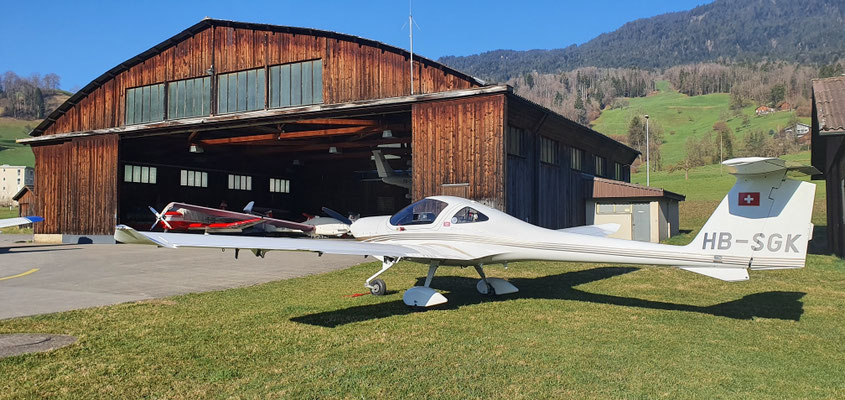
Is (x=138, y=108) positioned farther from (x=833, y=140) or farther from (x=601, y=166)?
(x=833, y=140)

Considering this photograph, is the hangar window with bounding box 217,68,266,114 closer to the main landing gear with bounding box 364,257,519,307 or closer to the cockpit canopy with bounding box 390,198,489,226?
the cockpit canopy with bounding box 390,198,489,226

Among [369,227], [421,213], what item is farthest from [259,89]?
[421,213]

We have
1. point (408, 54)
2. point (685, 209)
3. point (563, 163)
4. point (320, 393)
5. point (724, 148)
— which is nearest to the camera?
point (320, 393)

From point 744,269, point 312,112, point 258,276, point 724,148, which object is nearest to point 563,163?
point 312,112

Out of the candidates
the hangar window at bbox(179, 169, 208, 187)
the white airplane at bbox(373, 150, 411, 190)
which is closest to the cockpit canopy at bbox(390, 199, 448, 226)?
the white airplane at bbox(373, 150, 411, 190)

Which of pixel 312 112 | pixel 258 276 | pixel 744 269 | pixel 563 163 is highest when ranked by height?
pixel 312 112

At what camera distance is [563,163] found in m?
26.0

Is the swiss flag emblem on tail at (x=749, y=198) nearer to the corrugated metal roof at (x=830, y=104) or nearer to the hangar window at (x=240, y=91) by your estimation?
the corrugated metal roof at (x=830, y=104)

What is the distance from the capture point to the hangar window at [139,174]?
32156 millimetres

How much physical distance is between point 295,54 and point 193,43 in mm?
6603

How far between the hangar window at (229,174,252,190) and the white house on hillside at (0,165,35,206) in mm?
91340

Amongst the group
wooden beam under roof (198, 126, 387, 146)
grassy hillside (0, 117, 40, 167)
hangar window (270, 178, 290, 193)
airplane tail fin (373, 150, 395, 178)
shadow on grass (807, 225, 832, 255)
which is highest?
grassy hillside (0, 117, 40, 167)

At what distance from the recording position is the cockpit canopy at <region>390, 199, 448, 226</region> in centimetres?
1048

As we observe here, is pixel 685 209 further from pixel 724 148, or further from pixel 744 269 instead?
pixel 724 148
